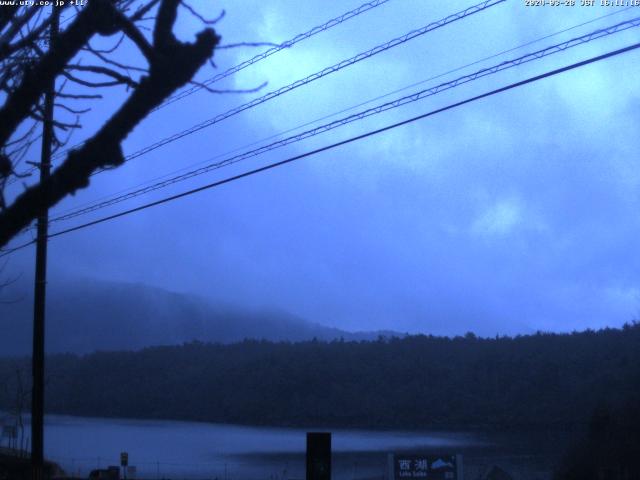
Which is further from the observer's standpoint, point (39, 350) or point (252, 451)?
point (252, 451)

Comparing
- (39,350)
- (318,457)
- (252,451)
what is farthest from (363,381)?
(318,457)

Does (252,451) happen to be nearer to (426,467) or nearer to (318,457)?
(426,467)

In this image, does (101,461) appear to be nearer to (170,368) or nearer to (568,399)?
(568,399)

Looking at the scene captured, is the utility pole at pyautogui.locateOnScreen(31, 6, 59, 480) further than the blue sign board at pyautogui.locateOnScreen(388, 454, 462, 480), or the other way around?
the blue sign board at pyautogui.locateOnScreen(388, 454, 462, 480)

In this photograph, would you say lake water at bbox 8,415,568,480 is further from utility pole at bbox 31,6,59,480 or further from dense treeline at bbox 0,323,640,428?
utility pole at bbox 31,6,59,480

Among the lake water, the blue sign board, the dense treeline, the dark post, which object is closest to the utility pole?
the dark post

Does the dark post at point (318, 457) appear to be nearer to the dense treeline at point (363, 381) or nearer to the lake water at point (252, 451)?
the lake water at point (252, 451)

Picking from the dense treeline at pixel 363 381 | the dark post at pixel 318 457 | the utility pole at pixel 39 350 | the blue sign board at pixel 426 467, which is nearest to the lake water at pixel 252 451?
the blue sign board at pixel 426 467

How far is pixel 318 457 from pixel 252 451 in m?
39.7

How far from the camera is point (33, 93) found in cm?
473

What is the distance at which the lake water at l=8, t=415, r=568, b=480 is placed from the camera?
3497 centimetres

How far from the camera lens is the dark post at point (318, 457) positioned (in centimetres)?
903

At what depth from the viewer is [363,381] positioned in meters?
84.8

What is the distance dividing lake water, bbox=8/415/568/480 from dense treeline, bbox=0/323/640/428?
764 centimetres
